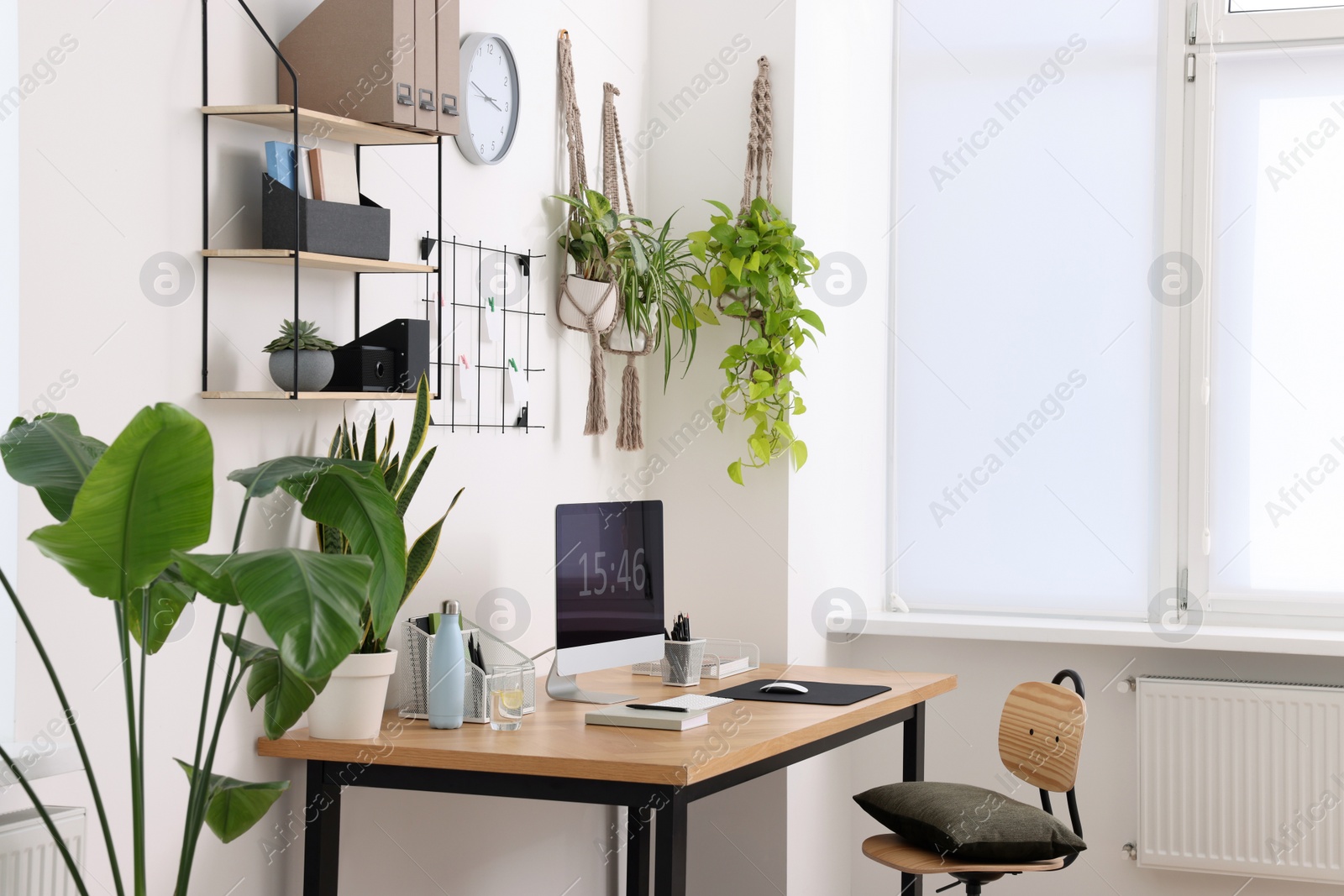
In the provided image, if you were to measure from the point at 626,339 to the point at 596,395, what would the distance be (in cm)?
17

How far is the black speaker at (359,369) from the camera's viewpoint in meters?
2.20

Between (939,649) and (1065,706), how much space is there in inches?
40.4

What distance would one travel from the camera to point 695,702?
2.64 metres

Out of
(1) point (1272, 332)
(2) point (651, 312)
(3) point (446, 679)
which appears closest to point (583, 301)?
(2) point (651, 312)

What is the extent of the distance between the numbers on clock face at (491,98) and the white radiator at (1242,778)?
241 centimetres

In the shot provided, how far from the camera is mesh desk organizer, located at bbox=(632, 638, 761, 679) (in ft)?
10.3

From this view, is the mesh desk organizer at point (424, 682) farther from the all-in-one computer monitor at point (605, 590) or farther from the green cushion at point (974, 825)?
the green cushion at point (974, 825)

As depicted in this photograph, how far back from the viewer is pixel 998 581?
13.7 feet

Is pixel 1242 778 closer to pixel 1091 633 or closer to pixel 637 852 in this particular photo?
pixel 1091 633

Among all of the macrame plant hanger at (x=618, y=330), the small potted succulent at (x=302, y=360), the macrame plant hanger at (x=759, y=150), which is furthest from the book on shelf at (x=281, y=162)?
the macrame plant hanger at (x=759, y=150)

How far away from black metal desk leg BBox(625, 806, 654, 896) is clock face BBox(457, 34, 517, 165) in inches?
62.3

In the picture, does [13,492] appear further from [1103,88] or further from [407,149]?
[1103,88]

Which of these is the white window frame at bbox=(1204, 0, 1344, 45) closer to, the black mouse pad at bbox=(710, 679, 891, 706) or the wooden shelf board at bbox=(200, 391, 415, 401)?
the black mouse pad at bbox=(710, 679, 891, 706)

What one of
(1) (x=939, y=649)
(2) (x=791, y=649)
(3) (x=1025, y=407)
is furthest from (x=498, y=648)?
(3) (x=1025, y=407)
